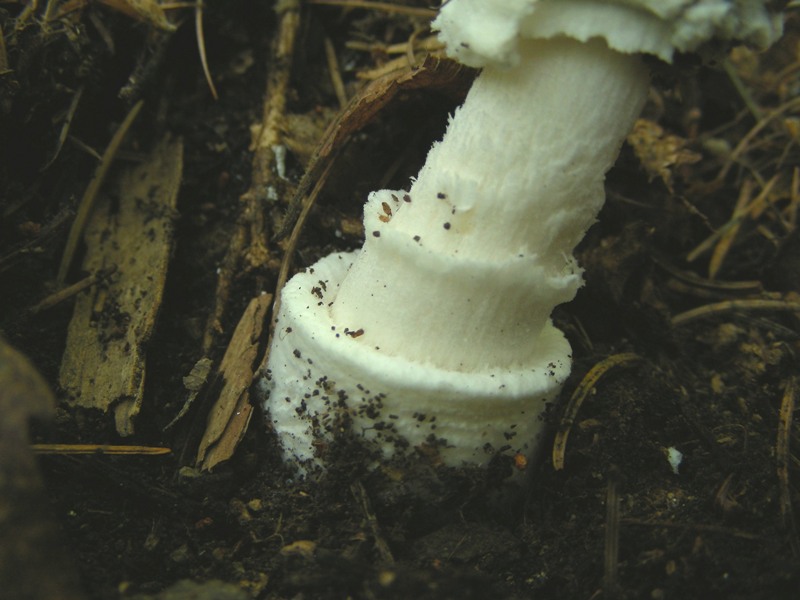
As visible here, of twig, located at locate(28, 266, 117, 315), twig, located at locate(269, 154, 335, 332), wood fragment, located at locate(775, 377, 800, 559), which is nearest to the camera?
wood fragment, located at locate(775, 377, 800, 559)

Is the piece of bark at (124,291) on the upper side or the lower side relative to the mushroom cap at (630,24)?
lower

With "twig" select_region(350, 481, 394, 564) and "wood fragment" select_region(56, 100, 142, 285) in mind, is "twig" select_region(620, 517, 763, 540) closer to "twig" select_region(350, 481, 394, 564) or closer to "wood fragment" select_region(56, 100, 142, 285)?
"twig" select_region(350, 481, 394, 564)

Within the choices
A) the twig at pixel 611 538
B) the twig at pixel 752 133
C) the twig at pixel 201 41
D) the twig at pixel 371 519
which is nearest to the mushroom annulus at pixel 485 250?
the twig at pixel 371 519

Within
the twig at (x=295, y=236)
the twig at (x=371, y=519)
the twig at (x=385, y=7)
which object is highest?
the twig at (x=385, y=7)

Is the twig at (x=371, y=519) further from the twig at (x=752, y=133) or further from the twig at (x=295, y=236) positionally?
the twig at (x=752, y=133)

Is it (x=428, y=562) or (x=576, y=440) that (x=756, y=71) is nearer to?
(x=576, y=440)

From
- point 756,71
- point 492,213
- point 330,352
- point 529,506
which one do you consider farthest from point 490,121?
point 756,71

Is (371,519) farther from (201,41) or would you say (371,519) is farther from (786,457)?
(201,41)

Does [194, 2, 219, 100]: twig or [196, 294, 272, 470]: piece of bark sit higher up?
[194, 2, 219, 100]: twig

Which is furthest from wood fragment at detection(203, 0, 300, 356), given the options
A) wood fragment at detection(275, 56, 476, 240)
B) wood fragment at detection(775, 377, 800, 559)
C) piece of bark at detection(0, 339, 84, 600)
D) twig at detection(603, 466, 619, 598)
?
wood fragment at detection(775, 377, 800, 559)
